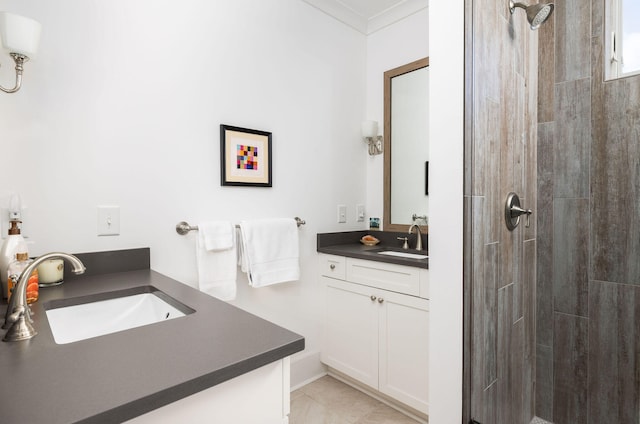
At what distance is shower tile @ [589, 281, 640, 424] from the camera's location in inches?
55.1

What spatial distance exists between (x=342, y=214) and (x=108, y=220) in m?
1.43

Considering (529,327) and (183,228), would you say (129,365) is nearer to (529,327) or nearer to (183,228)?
(183,228)

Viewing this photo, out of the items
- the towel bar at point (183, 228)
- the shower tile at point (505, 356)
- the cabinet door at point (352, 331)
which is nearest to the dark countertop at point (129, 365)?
the towel bar at point (183, 228)

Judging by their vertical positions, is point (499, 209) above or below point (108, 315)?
above

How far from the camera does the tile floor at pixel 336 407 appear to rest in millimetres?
1784

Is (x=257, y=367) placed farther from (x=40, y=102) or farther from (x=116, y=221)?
(x=40, y=102)

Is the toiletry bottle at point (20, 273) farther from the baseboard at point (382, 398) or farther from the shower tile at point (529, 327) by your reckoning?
the shower tile at point (529, 327)

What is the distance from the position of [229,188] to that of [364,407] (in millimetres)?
1438

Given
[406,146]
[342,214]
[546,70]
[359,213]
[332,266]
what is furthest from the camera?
[359,213]

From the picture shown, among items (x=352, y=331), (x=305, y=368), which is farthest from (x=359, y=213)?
(x=305, y=368)

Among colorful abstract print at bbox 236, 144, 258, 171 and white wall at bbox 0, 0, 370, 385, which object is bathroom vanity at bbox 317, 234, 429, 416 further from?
colorful abstract print at bbox 236, 144, 258, 171

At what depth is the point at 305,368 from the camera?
2135 mm

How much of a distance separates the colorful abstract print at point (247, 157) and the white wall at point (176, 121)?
0.12m

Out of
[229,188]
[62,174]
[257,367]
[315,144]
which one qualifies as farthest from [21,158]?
[315,144]
